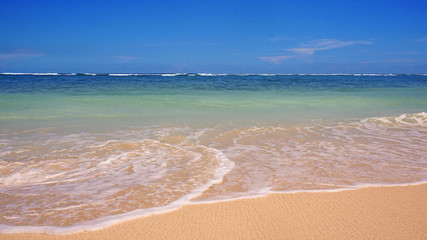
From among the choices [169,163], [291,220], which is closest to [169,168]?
[169,163]

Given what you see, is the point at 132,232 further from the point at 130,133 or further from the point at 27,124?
the point at 27,124

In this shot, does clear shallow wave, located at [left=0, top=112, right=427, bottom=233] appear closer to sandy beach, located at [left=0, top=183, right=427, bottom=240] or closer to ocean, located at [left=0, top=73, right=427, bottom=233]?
ocean, located at [left=0, top=73, right=427, bottom=233]

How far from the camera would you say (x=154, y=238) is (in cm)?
235

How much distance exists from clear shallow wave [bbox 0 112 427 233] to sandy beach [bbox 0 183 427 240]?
0.19m

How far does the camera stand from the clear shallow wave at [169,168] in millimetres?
2922

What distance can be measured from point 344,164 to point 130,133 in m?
4.06

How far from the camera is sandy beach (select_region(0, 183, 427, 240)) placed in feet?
7.92

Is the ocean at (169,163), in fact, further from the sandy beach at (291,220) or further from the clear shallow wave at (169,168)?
the sandy beach at (291,220)

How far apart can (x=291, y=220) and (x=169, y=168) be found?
1.95m

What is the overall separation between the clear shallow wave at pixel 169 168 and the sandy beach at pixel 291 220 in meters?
0.19

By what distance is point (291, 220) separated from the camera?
2658 millimetres

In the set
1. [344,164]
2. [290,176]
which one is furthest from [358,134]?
[290,176]

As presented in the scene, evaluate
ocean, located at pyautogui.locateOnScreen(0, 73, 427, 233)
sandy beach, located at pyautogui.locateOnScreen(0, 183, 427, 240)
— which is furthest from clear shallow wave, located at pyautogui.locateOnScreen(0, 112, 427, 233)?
sandy beach, located at pyautogui.locateOnScreen(0, 183, 427, 240)

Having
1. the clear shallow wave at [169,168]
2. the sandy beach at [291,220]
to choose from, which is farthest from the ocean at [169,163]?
the sandy beach at [291,220]
